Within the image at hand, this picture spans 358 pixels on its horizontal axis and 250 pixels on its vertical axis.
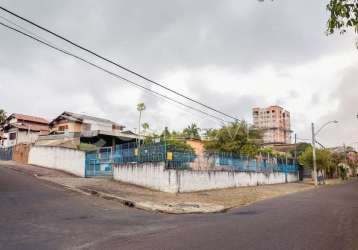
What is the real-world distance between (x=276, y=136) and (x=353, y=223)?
101937mm

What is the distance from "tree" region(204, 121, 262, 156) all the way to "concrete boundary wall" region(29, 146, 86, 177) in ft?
64.5

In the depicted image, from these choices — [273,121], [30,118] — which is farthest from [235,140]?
[273,121]

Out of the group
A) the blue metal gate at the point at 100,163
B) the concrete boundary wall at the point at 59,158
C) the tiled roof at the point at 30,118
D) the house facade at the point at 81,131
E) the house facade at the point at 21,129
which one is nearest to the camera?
the blue metal gate at the point at 100,163

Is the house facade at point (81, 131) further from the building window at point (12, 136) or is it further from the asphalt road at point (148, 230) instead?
the asphalt road at point (148, 230)

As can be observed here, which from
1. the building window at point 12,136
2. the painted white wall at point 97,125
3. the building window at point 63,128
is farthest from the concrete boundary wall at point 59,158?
the building window at point 12,136

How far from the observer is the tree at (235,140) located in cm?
4328

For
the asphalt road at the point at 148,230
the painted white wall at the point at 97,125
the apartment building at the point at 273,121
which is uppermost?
the apartment building at the point at 273,121

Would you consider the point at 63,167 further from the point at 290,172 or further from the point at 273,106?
the point at 273,106

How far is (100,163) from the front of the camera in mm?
27953

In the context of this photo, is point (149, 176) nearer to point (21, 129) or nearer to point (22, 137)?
point (22, 137)

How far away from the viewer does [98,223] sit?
10.4 metres

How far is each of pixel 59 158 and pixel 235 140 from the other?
2174 centimetres

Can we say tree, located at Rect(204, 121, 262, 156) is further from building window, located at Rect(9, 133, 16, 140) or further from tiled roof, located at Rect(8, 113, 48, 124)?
tiled roof, located at Rect(8, 113, 48, 124)

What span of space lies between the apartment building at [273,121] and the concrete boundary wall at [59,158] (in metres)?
80.8
